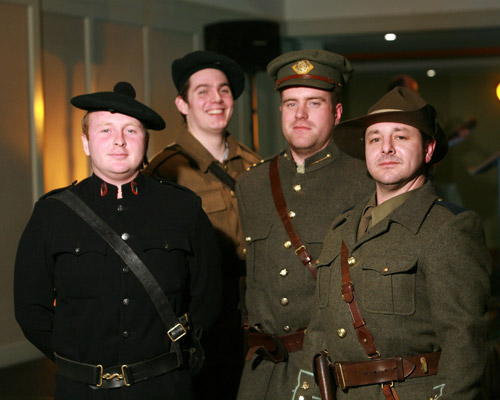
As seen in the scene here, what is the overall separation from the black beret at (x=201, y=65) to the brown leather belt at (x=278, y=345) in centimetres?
123

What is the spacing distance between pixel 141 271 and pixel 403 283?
79 cm

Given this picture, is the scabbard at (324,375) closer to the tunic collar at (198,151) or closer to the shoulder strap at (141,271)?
the shoulder strap at (141,271)

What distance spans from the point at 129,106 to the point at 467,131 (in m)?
6.52

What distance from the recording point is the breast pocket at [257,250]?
2.70 metres

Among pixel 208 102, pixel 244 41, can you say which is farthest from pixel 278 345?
pixel 244 41

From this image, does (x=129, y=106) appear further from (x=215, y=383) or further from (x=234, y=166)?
(x=215, y=383)

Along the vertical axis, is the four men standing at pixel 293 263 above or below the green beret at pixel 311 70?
below

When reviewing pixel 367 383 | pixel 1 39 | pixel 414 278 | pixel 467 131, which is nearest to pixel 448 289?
pixel 414 278

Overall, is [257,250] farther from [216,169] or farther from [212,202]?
[216,169]

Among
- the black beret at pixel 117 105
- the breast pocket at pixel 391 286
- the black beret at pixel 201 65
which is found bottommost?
the breast pocket at pixel 391 286

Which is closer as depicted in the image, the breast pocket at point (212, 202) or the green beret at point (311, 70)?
the green beret at point (311, 70)

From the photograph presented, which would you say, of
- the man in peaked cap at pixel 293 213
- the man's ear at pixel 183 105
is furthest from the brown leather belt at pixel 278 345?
Answer: the man's ear at pixel 183 105

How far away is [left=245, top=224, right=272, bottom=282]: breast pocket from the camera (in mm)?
2703

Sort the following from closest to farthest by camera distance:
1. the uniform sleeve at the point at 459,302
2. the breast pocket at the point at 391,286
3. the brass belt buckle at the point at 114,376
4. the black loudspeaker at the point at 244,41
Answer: the uniform sleeve at the point at 459,302, the breast pocket at the point at 391,286, the brass belt buckle at the point at 114,376, the black loudspeaker at the point at 244,41
